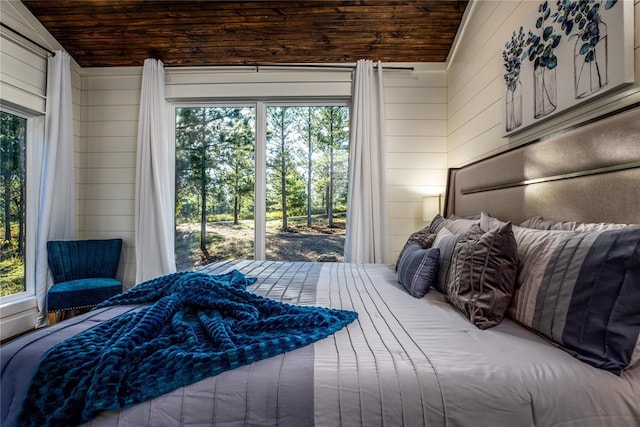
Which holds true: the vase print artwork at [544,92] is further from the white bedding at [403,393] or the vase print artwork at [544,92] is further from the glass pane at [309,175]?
the glass pane at [309,175]

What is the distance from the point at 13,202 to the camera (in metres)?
2.85

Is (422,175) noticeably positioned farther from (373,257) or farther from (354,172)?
(373,257)

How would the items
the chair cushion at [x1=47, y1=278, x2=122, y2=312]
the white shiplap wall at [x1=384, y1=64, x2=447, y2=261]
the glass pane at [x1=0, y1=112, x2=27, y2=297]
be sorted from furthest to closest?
the white shiplap wall at [x1=384, y1=64, x2=447, y2=261], the glass pane at [x1=0, y1=112, x2=27, y2=297], the chair cushion at [x1=47, y1=278, x2=122, y2=312]

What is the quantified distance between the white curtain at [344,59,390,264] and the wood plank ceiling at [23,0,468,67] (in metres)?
0.32

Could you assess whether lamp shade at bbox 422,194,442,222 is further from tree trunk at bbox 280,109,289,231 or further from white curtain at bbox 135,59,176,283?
white curtain at bbox 135,59,176,283

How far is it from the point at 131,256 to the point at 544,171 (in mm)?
3693

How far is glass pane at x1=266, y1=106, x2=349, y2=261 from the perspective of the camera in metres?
3.40

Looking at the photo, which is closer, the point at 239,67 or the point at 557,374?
the point at 557,374

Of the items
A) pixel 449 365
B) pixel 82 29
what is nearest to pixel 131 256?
pixel 82 29

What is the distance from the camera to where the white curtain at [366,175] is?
10.2ft

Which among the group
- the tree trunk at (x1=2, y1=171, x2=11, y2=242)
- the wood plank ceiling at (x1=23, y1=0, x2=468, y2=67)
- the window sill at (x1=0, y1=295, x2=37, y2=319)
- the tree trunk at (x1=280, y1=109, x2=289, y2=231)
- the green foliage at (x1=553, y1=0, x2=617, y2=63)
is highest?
the wood plank ceiling at (x1=23, y1=0, x2=468, y2=67)

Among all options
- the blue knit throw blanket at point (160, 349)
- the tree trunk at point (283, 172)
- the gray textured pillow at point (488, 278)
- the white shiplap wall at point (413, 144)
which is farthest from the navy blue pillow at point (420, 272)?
the tree trunk at point (283, 172)

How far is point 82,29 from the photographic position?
300 cm

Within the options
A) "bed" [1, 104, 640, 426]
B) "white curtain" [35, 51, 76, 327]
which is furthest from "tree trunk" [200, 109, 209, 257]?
"bed" [1, 104, 640, 426]
